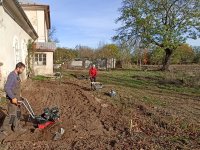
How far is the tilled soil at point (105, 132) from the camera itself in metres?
6.99

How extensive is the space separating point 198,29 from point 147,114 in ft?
109

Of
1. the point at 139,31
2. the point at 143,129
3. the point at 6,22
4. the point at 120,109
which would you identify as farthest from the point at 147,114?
the point at 139,31

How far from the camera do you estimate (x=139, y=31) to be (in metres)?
41.3

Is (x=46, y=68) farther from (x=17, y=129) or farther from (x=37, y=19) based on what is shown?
(x=17, y=129)

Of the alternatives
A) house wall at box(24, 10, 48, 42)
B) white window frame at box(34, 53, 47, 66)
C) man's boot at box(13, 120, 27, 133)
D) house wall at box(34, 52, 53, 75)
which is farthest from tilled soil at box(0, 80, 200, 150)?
house wall at box(24, 10, 48, 42)

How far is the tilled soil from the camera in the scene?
6.99 meters

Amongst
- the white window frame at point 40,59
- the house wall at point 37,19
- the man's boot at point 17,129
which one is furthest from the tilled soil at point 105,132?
the house wall at point 37,19

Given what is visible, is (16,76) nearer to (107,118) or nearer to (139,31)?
(107,118)

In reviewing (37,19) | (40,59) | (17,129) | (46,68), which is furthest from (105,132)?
(37,19)

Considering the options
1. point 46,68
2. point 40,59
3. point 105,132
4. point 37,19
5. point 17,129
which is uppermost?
point 37,19

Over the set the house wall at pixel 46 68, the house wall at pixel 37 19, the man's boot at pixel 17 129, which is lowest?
the man's boot at pixel 17 129

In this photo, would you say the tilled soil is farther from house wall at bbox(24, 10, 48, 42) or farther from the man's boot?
house wall at bbox(24, 10, 48, 42)

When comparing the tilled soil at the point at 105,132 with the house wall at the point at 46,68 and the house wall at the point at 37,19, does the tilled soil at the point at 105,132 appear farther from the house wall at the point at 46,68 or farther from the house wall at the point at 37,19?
the house wall at the point at 37,19

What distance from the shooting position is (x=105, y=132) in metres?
8.43
